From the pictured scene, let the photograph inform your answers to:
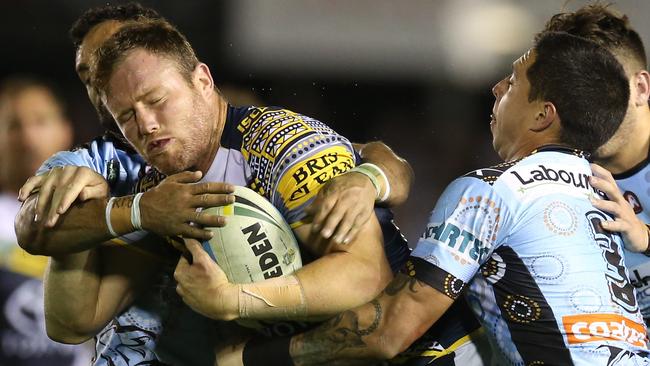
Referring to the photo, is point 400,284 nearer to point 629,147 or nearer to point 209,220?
point 209,220

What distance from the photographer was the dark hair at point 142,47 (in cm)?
315

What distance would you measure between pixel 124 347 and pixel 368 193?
1.13 m

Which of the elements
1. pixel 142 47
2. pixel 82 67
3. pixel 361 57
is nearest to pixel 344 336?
pixel 142 47

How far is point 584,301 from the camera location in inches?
109

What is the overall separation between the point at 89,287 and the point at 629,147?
6.41 feet

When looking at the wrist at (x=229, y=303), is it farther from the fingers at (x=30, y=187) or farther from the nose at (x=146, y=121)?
the fingers at (x=30, y=187)

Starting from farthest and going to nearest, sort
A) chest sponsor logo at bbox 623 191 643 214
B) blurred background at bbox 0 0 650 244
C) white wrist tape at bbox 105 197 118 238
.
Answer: blurred background at bbox 0 0 650 244, chest sponsor logo at bbox 623 191 643 214, white wrist tape at bbox 105 197 118 238

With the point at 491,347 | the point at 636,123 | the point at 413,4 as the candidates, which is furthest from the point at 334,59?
the point at 491,347

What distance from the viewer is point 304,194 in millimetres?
2924

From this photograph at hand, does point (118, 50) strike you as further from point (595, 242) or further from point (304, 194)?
point (595, 242)

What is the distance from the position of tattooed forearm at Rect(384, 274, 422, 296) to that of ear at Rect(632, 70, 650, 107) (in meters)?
1.30

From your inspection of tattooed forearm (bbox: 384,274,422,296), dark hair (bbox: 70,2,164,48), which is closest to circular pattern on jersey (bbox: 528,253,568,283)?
tattooed forearm (bbox: 384,274,422,296)

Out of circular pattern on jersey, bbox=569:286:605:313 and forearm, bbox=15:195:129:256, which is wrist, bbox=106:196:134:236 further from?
circular pattern on jersey, bbox=569:286:605:313

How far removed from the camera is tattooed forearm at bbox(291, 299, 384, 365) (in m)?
2.84
